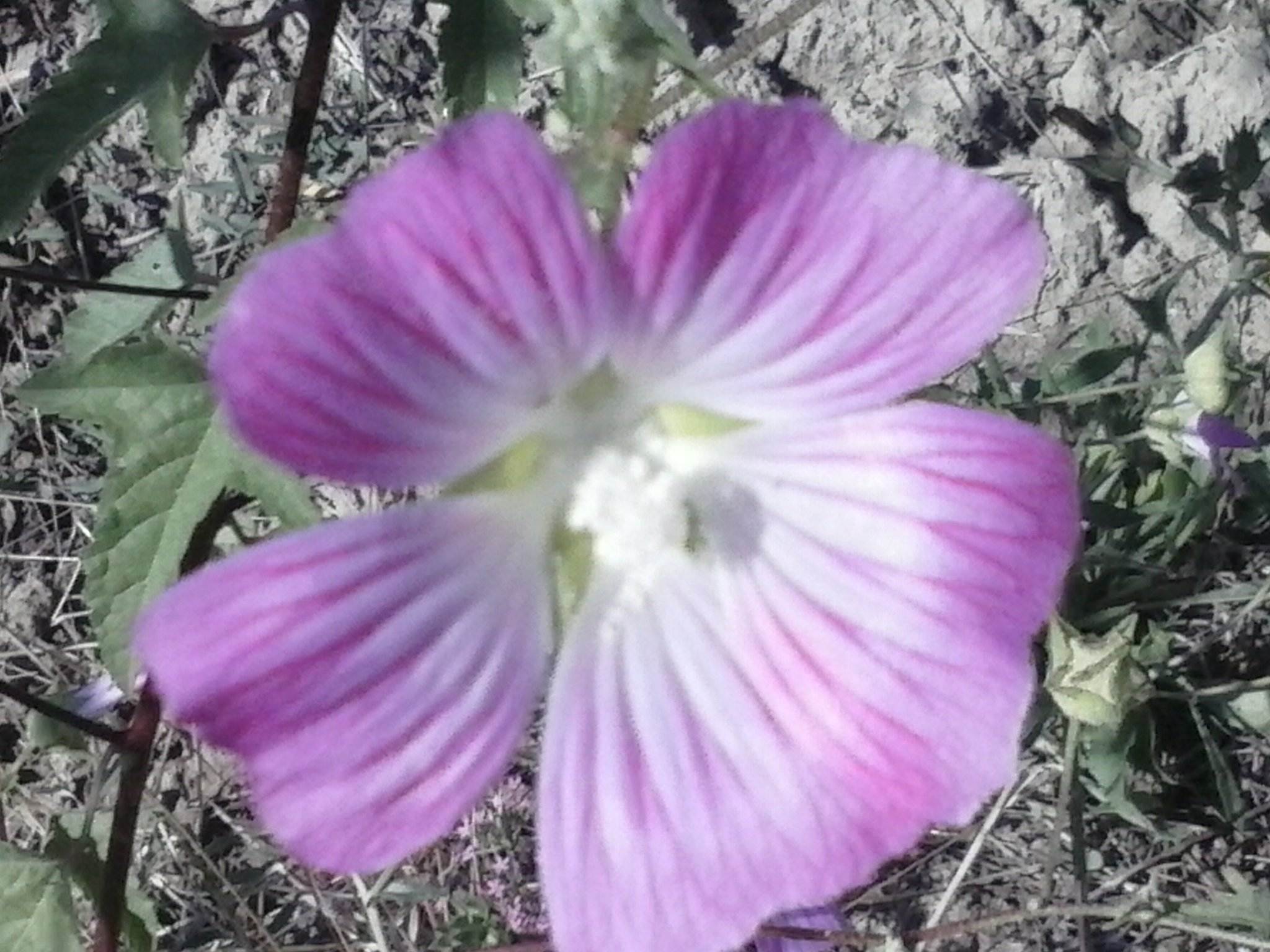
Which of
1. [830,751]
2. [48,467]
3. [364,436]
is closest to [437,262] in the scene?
[364,436]

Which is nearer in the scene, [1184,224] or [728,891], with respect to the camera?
[728,891]

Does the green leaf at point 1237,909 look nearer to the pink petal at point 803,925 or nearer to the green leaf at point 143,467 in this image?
the pink petal at point 803,925

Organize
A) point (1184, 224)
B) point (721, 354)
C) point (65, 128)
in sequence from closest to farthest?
1. point (721, 354)
2. point (65, 128)
3. point (1184, 224)

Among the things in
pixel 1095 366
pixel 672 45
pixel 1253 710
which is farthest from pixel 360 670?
pixel 1253 710

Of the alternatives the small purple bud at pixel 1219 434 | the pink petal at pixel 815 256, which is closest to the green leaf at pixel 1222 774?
the small purple bud at pixel 1219 434

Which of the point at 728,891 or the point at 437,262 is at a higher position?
the point at 437,262

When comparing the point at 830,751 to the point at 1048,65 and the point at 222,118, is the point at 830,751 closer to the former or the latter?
the point at 1048,65
